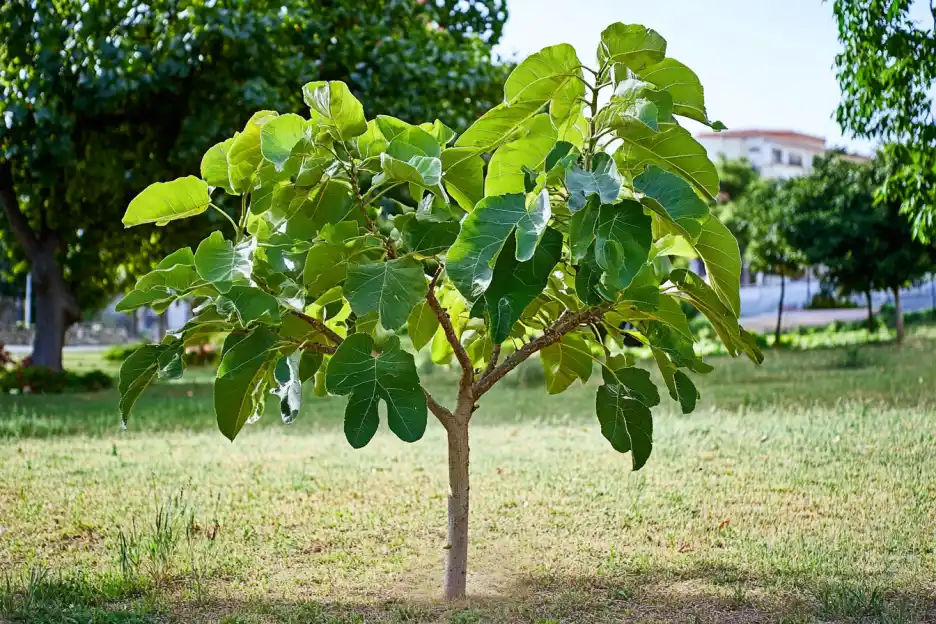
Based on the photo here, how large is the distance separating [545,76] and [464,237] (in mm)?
574

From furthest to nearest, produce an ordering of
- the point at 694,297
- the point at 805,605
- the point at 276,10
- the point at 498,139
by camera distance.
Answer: the point at 276,10
the point at 805,605
the point at 694,297
the point at 498,139

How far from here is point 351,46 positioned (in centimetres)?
988

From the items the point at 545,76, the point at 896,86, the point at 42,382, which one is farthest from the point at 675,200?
the point at 42,382

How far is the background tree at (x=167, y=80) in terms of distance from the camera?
942 cm

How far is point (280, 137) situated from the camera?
236 centimetres

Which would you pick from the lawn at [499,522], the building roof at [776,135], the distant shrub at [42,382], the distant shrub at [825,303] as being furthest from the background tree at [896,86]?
the building roof at [776,135]

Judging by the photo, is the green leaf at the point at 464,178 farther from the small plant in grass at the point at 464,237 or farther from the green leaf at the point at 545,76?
the green leaf at the point at 545,76

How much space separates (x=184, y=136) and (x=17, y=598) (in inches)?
274

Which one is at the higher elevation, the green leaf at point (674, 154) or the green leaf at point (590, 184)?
the green leaf at point (674, 154)

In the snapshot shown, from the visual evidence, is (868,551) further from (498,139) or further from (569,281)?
(498,139)

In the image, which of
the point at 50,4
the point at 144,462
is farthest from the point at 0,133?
the point at 144,462

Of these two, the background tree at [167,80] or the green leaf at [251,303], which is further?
the background tree at [167,80]

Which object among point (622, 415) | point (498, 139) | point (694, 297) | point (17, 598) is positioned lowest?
point (17, 598)

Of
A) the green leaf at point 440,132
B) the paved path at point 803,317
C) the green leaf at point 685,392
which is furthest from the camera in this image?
the paved path at point 803,317
